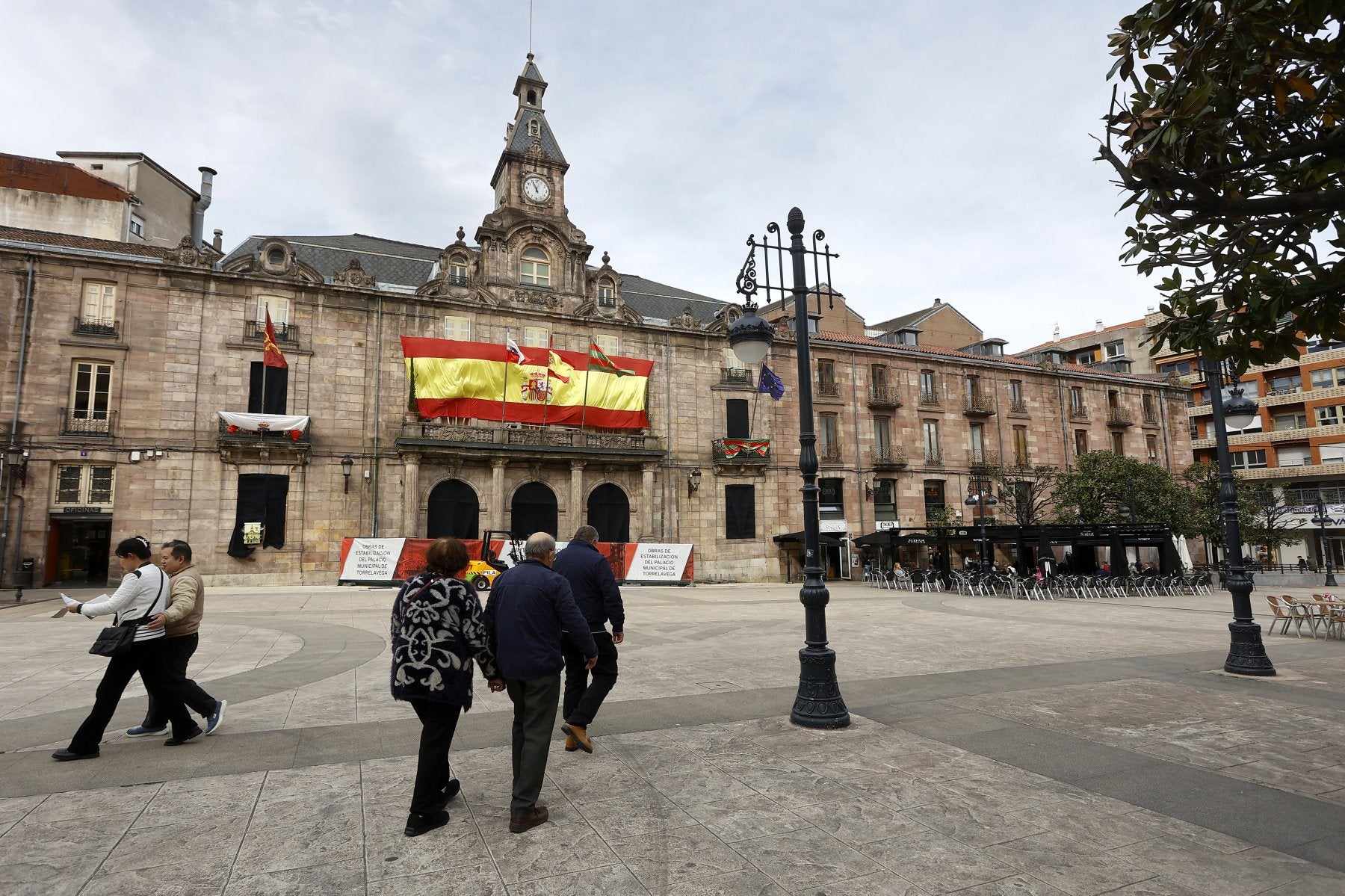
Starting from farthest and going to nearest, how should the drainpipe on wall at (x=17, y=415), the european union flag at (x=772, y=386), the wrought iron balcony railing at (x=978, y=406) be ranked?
the wrought iron balcony railing at (x=978, y=406) < the drainpipe on wall at (x=17, y=415) < the european union flag at (x=772, y=386)

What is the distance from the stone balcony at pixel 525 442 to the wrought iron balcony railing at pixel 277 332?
489cm

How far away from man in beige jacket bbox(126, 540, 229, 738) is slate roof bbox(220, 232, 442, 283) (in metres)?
23.3

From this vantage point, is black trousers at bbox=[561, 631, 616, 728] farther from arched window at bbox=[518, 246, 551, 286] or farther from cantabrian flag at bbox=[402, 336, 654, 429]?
arched window at bbox=[518, 246, 551, 286]

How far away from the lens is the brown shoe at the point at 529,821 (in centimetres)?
387

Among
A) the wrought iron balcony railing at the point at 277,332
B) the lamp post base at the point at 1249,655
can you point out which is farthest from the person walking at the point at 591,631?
the wrought iron balcony railing at the point at 277,332

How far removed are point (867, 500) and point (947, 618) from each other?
18.4 m

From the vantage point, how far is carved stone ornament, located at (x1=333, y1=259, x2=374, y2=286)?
25.8 m

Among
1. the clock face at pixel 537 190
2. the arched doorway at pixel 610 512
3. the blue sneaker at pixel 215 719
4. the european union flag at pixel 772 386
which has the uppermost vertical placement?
the clock face at pixel 537 190

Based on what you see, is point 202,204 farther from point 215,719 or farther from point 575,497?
point 215,719

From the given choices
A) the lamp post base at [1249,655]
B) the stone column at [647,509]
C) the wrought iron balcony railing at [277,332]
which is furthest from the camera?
the stone column at [647,509]

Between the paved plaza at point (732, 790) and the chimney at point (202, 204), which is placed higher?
the chimney at point (202, 204)

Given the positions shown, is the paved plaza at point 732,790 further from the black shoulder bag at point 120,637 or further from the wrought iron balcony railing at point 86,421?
the wrought iron balcony railing at point 86,421

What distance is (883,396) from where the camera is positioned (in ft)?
113

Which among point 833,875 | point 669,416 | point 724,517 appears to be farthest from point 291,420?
point 833,875
